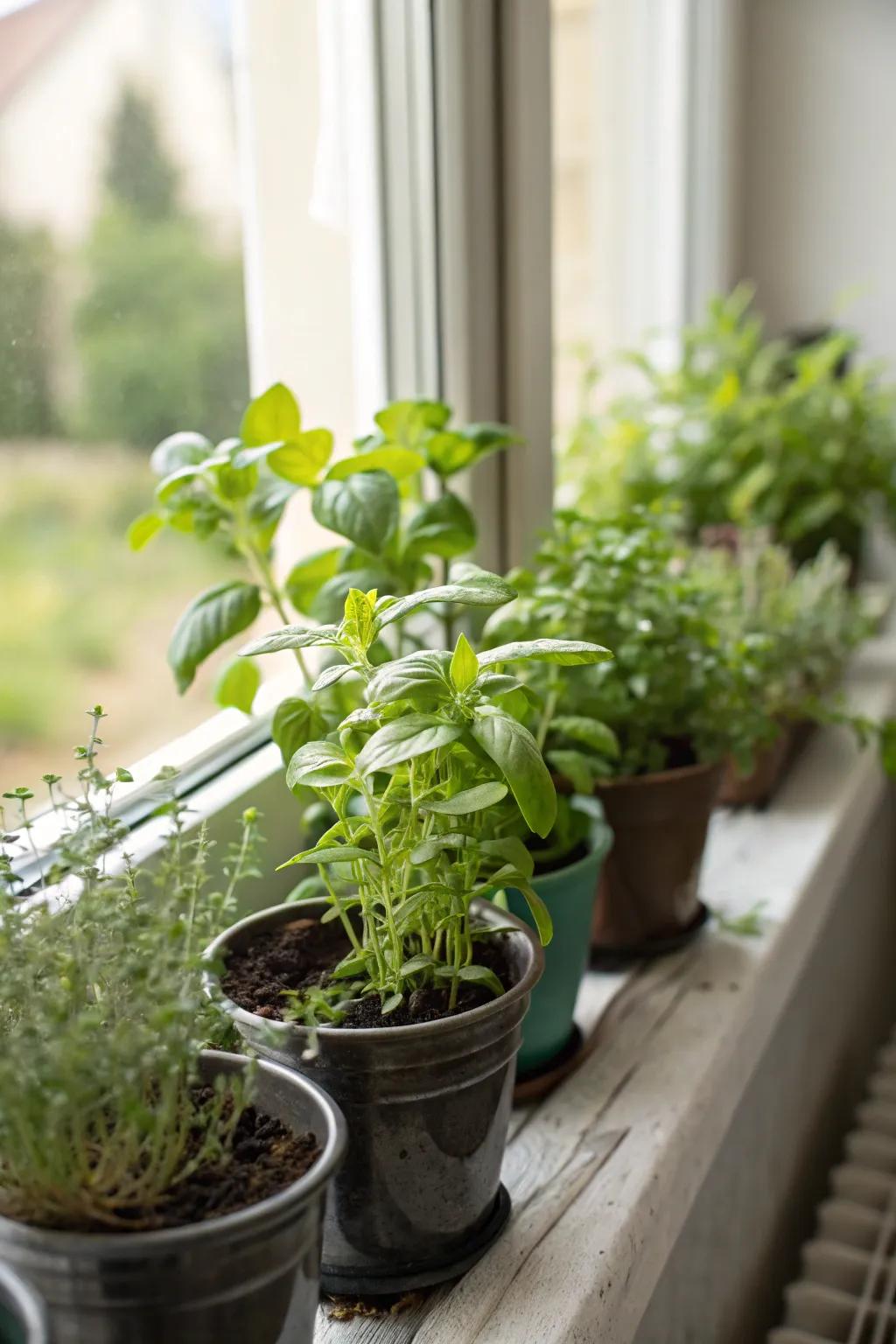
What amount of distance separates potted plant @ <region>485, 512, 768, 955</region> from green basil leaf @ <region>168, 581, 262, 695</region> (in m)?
0.20

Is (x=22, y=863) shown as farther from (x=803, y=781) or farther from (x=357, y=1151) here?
(x=803, y=781)

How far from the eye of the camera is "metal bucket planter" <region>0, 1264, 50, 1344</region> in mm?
509

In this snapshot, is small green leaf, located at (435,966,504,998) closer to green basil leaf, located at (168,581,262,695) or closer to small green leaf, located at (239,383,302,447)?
green basil leaf, located at (168,581,262,695)

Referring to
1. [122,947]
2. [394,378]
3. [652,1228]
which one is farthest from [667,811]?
[122,947]

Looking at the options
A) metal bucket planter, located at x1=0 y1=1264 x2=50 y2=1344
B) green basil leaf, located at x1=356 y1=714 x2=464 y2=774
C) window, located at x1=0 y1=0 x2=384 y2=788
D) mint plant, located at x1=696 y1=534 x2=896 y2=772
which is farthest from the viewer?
mint plant, located at x1=696 y1=534 x2=896 y2=772

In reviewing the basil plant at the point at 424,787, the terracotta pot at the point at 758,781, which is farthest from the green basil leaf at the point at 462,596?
the terracotta pot at the point at 758,781

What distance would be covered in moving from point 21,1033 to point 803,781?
130cm

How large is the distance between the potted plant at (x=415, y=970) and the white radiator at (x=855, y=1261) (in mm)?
692

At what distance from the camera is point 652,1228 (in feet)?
2.90

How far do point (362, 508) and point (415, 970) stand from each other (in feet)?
1.05

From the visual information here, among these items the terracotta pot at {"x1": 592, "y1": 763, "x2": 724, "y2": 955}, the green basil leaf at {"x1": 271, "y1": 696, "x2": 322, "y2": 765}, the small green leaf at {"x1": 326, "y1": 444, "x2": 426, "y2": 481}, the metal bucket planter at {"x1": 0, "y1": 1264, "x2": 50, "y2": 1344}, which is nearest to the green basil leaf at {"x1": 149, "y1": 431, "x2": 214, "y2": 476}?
the small green leaf at {"x1": 326, "y1": 444, "x2": 426, "y2": 481}

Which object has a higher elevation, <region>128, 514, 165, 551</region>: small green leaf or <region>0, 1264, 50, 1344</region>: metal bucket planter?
<region>128, 514, 165, 551</region>: small green leaf

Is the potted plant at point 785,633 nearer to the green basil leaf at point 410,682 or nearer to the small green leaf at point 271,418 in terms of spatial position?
the small green leaf at point 271,418

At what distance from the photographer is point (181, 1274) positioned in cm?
56
